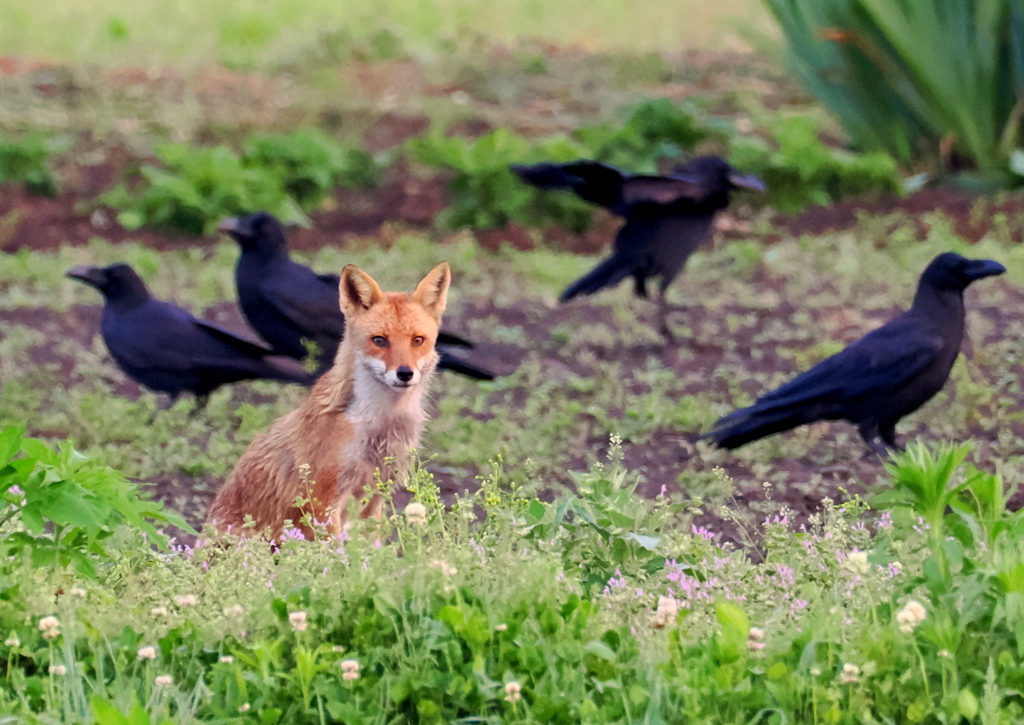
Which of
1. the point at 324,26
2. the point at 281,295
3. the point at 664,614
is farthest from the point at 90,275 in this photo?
the point at 324,26

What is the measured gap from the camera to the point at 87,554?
132 inches

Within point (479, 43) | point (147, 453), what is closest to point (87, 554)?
point (147, 453)

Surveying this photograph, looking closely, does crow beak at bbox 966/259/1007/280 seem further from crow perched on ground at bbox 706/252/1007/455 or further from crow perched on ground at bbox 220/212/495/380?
crow perched on ground at bbox 220/212/495/380

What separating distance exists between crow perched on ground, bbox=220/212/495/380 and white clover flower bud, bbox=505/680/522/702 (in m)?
3.16

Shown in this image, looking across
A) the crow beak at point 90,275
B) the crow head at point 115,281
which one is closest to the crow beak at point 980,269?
the crow head at point 115,281

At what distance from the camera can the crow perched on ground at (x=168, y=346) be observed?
18.2 ft

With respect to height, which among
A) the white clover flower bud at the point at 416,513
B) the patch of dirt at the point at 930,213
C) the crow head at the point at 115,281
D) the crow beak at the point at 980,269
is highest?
the white clover flower bud at the point at 416,513

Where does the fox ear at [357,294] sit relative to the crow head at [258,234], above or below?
above

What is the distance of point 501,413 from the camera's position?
241 inches

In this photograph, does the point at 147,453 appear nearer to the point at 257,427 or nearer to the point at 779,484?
the point at 257,427

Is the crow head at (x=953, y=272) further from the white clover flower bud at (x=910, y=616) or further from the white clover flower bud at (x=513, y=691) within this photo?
the white clover flower bud at (x=513, y=691)

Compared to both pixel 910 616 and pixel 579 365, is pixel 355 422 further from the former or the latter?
pixel 579 365

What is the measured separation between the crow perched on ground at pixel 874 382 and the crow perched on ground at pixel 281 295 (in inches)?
71.6

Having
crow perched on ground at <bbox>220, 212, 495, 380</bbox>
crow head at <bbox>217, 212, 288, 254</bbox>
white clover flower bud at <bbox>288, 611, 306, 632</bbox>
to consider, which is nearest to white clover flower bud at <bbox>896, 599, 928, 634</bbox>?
white clover flower bud at <bbox>288, 611, 306, 632</bbox>
